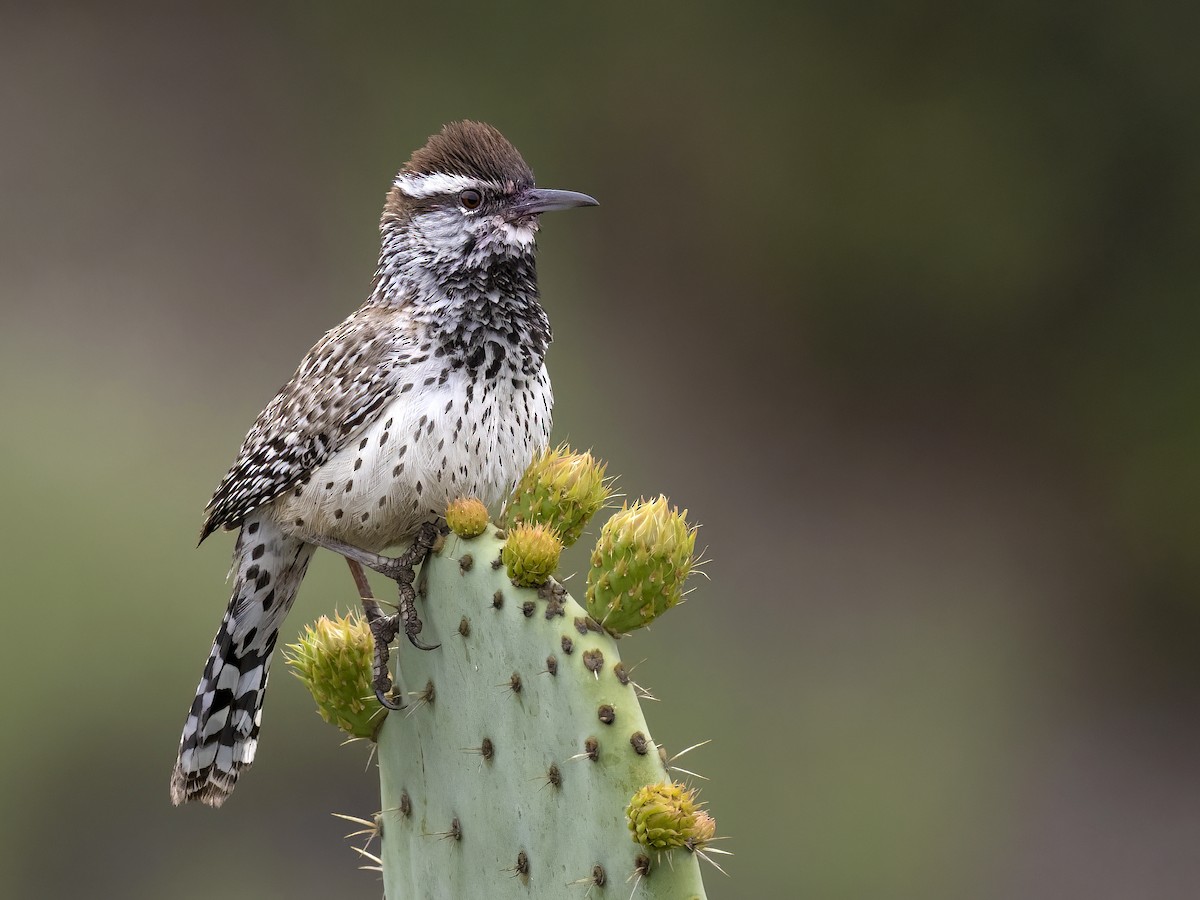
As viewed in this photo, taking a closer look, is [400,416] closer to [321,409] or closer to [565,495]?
[321,409]

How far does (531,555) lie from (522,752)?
→ 177 millimetres

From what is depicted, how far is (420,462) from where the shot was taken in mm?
1528

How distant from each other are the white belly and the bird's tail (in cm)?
12

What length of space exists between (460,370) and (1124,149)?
3.73m

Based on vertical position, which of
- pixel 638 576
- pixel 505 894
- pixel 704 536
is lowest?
pixel 505 894

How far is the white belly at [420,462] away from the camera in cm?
153

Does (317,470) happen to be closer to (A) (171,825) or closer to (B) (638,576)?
(B) (638,576)

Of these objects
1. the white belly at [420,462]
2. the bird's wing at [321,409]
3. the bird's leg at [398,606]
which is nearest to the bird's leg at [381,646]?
the bird's leg at [398,606]

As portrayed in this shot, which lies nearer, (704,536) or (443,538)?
(443,538)

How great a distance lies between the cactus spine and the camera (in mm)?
1018

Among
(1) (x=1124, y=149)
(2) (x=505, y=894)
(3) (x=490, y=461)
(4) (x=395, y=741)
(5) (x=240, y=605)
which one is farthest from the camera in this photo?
(1) (x=1124, y=149)

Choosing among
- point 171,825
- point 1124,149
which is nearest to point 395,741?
point 171,825

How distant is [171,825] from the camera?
375 cm

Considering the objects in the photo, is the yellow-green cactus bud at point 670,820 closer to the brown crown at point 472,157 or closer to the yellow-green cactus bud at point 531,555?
the yellow-green cactus bud at point 531,555
